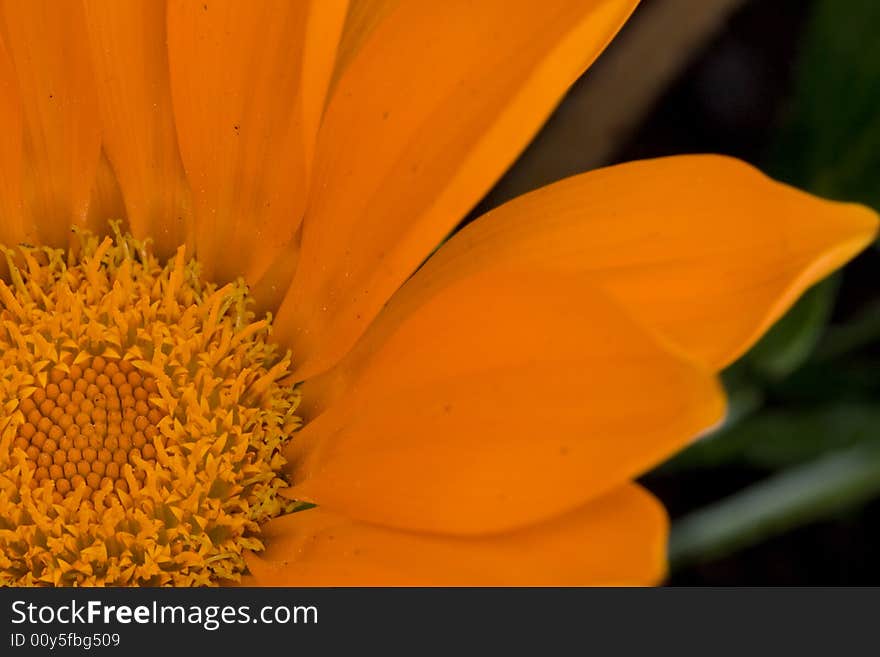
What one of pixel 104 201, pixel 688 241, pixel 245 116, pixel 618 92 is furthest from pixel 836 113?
pixel 104 201

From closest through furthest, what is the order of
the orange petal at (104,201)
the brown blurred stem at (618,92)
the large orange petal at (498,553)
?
the large orange petal at (498,553) < the orange petal at (104,201) < the brown blurred stem at (618,92)

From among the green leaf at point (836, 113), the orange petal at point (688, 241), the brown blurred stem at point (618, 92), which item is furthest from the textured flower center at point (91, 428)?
the green leaf at point (836, 113)

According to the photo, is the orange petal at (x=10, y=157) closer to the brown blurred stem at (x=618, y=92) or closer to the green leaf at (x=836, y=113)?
the brown blurred stem at (x=618, y=92)

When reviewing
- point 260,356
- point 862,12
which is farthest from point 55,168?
point 862,12

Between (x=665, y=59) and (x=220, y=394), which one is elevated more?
(x=665, y=59)

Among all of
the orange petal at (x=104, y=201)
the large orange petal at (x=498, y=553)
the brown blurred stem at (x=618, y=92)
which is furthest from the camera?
the brown blurred stem at (x=618, y=92)

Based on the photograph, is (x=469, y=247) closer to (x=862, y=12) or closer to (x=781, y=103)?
(x=862, y=12)

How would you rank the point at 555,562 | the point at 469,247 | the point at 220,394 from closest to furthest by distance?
1. the point at 555,562
2. the point at 469,247
3. the point at 220,394
